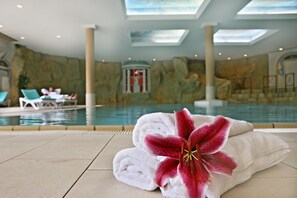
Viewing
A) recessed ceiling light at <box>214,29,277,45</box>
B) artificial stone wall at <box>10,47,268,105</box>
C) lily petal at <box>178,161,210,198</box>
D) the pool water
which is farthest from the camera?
artificial stone wall at <box>10,47,268,105</box>

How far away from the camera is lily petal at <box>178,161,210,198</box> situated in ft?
2.00

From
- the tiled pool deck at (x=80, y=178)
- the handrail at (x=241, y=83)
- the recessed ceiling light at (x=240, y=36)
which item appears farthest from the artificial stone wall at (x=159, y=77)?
the tiled pool deck at (x=80, y=178)

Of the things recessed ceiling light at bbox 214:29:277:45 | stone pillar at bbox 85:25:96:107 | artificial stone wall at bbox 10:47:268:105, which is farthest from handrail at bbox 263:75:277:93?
stone pillar at bbox 85:25:96:107

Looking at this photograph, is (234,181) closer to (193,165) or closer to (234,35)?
(193,165)

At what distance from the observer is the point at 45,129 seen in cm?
278

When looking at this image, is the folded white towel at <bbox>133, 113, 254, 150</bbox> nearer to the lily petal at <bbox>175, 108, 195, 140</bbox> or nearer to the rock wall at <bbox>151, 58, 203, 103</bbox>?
the lily petal at <bbox>175, 108, 195, 140</bbox>

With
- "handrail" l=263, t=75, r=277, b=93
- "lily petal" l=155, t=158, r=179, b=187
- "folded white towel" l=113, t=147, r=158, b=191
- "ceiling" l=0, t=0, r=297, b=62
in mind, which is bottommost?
"folded white towel" l=113, t=147, r=158, b=191

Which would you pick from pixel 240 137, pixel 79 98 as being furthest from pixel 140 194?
pixel 79 98

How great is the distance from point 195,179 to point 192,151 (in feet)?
0.25

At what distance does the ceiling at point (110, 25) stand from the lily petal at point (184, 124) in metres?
8.06

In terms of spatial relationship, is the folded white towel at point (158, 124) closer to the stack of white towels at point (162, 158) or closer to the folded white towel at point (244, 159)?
the stack of white towels at point (162, 158)

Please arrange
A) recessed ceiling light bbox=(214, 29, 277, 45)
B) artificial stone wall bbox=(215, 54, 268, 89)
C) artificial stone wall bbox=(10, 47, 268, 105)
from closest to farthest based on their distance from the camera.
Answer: recessed ceiling light bbox=(214, 29, 277, 45) < artificial stone wall bbox=(10, 47, 268, 105) < artificial stone wall bbox=(215, 54, 268, 89)

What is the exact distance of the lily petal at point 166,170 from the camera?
2.21ft

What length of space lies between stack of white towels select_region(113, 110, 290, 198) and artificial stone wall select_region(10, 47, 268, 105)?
16.1m
